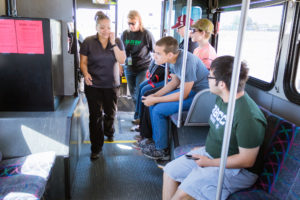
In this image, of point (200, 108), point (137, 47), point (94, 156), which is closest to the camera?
point (200, 108)

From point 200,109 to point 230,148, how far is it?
839 mm

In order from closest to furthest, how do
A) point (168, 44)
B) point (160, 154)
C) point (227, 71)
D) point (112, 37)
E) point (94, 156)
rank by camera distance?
point (227, 71) → point (168, 44) → point (160, 154) → point (112, 37) → point (94, 156)

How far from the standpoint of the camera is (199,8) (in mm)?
4930

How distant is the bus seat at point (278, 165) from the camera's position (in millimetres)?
1695

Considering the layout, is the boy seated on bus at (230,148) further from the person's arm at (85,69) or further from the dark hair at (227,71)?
the person's arm at (85,69)

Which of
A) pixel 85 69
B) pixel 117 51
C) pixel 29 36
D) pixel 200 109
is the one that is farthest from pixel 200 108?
pixel 29 36

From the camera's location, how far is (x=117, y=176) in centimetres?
296

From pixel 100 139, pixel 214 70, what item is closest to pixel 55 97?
pixel 100 139

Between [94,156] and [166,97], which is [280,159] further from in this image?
[94,156]

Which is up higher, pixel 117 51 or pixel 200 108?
pixel 117 51

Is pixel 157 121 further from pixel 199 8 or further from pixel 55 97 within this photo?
pixel 199 8

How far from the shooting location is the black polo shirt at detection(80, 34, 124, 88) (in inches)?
118

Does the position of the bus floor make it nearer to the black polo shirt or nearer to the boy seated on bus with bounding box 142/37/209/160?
the boy seated on bus with bounding box 142/37/209/160

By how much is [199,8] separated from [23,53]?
11.2 feet
